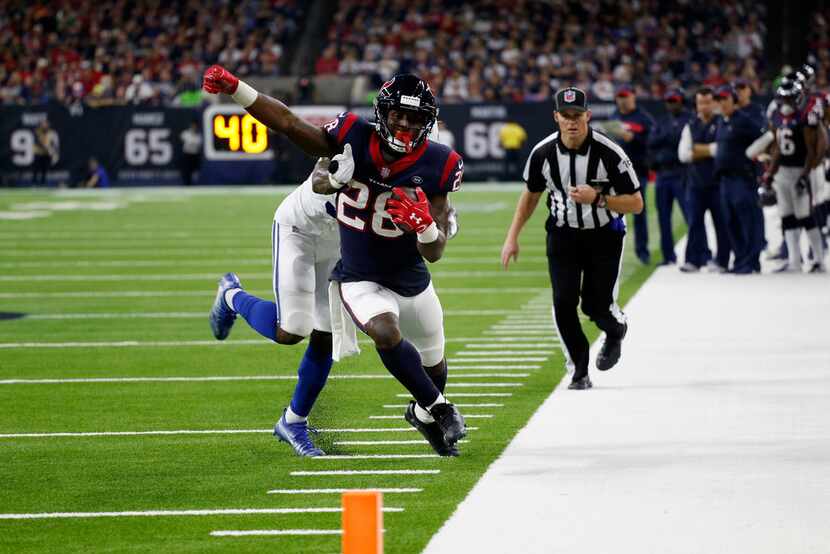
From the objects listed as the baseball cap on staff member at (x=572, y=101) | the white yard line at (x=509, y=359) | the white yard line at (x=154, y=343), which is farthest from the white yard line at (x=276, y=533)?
the white yard line at (x=154, y=343)

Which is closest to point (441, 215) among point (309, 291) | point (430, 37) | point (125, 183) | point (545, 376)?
point (309, 291)

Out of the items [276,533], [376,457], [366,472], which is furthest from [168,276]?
[276,533]

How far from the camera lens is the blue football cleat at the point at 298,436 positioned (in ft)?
23.2

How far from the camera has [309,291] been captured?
7406 mm

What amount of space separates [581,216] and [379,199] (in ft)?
7.69

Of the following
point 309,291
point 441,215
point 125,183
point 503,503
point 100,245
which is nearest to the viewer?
point 503,503

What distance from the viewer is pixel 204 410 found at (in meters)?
8.43

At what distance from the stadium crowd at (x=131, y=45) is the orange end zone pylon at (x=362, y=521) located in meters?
32.6

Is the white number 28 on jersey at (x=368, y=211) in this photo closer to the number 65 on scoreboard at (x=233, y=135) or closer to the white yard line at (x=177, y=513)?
the white yard line at (x=177, y=513)

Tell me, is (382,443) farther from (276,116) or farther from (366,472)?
(276,116)

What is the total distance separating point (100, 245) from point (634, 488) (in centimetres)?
1512

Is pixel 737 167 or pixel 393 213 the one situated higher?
pixel 393 213

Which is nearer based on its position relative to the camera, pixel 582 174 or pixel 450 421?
pixel 450 421

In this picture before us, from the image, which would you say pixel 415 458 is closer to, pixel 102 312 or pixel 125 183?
pixel 102 312
